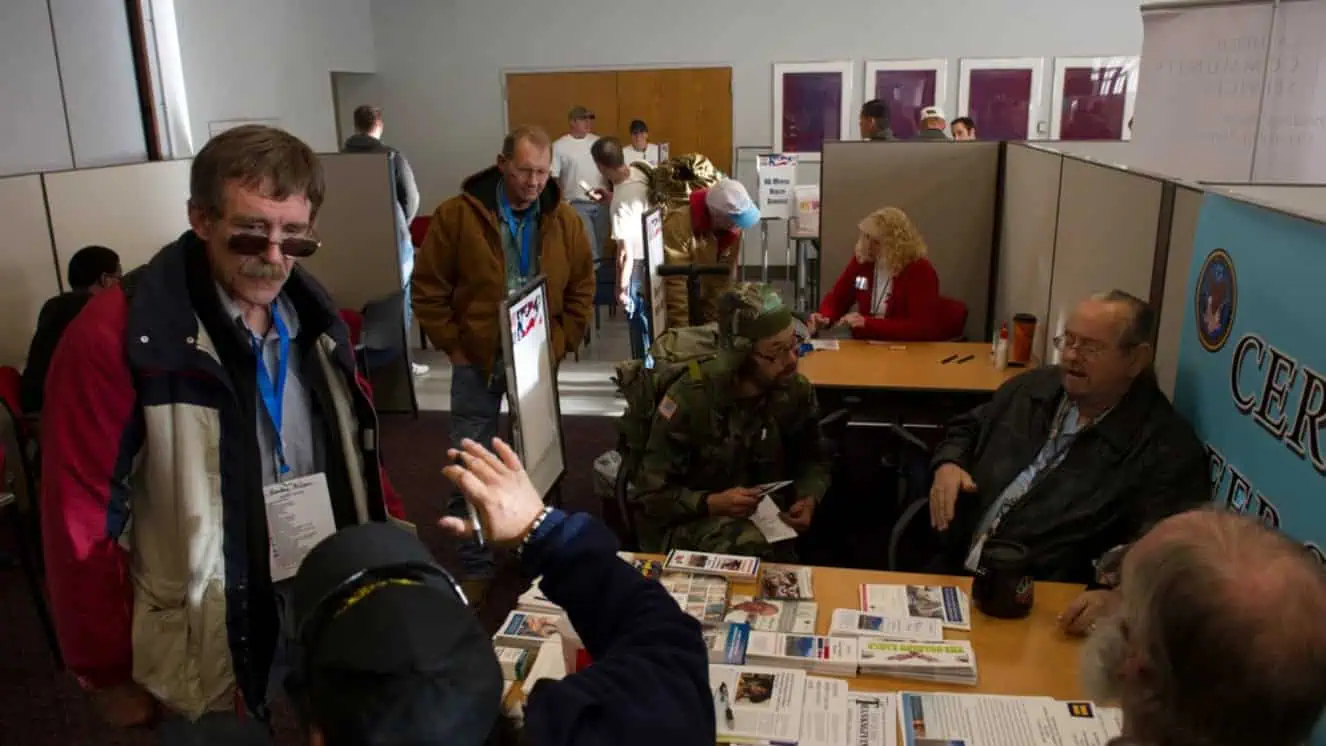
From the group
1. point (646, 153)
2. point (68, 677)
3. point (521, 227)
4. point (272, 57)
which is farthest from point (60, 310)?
point (646, 153)

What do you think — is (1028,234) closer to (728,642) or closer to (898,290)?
(898,290)

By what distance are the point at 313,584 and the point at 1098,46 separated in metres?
8.99

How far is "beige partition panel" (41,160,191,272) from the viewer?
3.83m

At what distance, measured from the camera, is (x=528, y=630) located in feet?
5.79

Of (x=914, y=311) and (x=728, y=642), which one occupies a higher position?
(x=914, y=311)

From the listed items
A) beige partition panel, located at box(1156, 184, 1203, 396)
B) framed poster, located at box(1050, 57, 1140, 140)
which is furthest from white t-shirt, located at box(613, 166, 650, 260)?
framed poster, located at box(1050, 57, 1140, 140)

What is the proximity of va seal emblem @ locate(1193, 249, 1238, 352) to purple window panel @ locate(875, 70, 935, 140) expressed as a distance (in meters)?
6.82

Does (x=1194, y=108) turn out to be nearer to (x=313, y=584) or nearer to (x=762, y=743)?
(x=762, y=743)

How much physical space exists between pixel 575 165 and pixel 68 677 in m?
5.70

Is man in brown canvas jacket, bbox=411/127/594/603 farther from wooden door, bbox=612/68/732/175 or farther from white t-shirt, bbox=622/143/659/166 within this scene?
wooden door, bbox=612/68/732/175

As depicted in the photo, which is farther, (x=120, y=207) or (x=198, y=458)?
(x=120, y=207)

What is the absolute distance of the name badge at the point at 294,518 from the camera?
153 cm

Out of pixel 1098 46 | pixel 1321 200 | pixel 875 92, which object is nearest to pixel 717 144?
pixel 875 92

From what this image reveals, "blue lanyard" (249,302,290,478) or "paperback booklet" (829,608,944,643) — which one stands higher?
"blue lanyard" (249,302,290,478)
